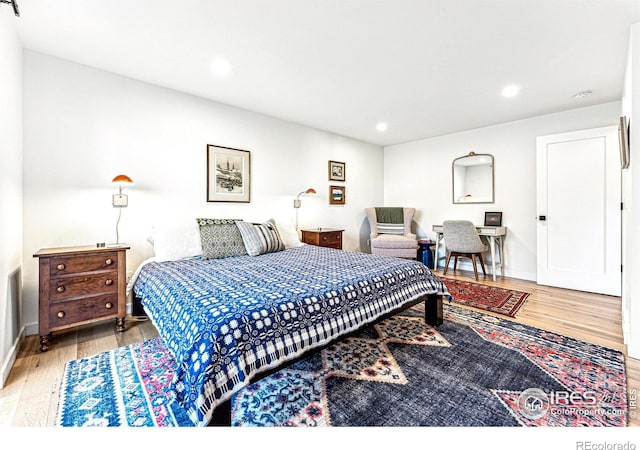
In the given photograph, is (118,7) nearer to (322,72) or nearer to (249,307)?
(322,72)

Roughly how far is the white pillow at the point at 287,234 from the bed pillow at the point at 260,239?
216 mm

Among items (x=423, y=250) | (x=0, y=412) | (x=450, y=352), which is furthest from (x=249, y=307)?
(x=423, y=250)

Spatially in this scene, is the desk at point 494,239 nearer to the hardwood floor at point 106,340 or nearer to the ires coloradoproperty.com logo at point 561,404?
the hardwood floor at point 106,340

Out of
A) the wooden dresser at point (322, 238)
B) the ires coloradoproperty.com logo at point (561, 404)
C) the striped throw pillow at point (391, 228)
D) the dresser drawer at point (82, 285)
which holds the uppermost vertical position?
the striped throw pillow at point (391, 228)

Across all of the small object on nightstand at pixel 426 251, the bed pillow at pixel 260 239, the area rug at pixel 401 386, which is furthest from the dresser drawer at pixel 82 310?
the small object on nightstand at pixel 426 251

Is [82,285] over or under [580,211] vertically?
under

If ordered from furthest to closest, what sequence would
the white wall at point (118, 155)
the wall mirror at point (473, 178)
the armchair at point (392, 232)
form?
the armchair at point (392, 232)
the wall mirror at point (473, 178)
the white wall at point (118, 155)

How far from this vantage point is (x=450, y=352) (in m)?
2.11

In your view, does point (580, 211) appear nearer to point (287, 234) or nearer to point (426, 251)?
point (426, 251)

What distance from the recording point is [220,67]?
2725mm

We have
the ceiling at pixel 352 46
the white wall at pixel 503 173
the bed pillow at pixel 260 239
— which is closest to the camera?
the ceiling at pixel 352 46

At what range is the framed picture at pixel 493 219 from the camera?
455cm

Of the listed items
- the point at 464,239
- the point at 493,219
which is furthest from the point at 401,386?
the point at 493,219

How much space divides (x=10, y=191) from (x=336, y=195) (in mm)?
3999
